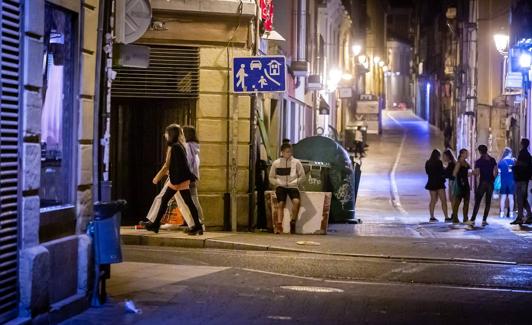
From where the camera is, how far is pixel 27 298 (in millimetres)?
7316

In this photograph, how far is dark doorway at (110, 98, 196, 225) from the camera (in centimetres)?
1551

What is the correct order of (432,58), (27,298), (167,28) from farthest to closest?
(432,58) → (167,28) → (27,298)

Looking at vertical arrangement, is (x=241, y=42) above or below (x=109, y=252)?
above

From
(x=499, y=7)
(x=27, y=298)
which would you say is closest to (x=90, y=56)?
(x=27, y=298)

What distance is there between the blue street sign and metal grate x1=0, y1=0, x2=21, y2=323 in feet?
24.8

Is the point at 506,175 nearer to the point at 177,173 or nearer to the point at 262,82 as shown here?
the point at 262,82

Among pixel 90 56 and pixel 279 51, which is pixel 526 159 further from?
pixel 90 56

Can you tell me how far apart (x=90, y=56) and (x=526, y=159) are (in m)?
11.6

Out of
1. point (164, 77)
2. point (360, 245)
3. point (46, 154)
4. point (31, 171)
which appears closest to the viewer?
point (31, 171)

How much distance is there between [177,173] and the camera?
549 inches

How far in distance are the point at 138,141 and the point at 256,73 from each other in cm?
265

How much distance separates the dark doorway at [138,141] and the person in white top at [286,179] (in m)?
1.92

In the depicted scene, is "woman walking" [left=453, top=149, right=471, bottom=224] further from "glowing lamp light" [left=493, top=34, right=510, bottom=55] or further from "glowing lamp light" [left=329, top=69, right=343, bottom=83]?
"glowing lamp light" [left=329, top=69, right=343, bottom=83]

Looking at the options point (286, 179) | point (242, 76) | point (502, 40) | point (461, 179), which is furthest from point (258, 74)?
point (502, 40)
